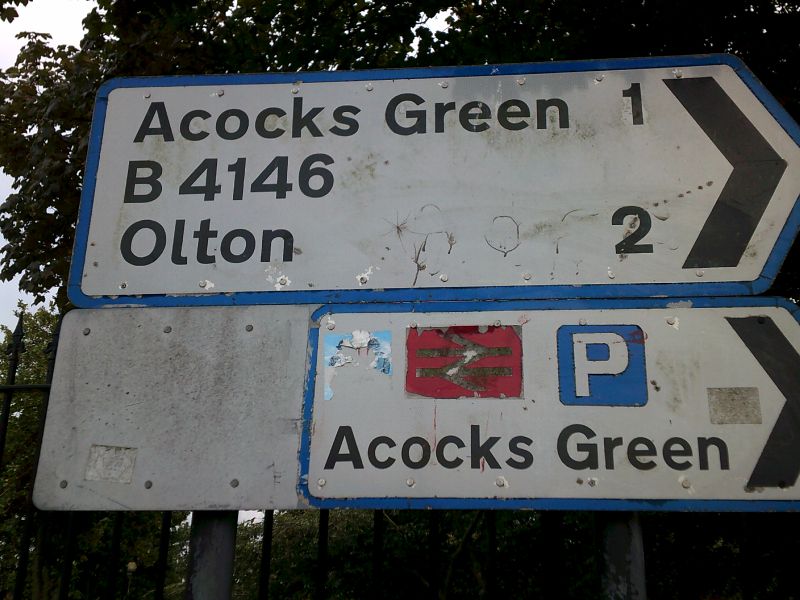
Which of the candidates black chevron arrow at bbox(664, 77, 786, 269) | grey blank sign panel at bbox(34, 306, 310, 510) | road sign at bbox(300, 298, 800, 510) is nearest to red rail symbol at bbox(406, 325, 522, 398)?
road sign at bbox(300, 298, 800, 510)

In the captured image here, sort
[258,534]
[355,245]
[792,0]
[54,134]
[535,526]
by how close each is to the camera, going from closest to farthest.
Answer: [355,245], [792,0], [54,134], [535,526], [258,534]

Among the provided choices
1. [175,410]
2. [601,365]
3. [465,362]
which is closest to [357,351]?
[465,362]

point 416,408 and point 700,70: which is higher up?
point 700,70

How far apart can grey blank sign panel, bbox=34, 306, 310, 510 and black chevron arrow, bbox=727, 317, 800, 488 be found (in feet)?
3.86

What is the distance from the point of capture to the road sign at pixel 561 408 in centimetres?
158

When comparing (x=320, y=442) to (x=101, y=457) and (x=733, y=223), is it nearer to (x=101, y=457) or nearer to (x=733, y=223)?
(x=101, y=457)

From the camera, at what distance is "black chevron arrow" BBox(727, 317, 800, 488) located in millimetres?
1554

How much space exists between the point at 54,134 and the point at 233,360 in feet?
18.5

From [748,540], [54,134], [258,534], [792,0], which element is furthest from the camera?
[258,534]

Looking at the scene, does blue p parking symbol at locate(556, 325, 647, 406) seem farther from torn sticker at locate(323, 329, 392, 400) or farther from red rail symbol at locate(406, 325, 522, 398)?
torn sticker at locate(323, 329, 392, 400)

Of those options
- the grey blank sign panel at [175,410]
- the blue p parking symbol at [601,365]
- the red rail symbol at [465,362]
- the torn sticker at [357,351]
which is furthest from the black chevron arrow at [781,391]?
the grey blank sign panel at [175,410]

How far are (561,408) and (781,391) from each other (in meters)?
0.55

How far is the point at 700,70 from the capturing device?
6.27 ft

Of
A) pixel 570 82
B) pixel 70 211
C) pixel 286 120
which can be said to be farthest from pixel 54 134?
pixel 570 82
